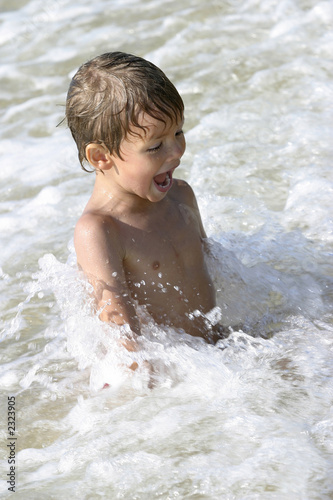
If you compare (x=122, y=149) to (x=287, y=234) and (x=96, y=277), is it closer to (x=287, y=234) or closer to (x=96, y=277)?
(x=96, y=277)

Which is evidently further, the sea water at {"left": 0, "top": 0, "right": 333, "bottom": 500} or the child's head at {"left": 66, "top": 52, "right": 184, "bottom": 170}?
the child's head at {"left": 66, "top": 52, "right": 184, "bottom": 170}

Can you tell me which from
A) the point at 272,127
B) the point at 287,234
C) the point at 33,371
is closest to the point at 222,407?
the point at 33,371

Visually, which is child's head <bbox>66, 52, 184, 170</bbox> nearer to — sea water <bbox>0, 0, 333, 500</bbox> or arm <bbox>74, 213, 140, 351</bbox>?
arm <bbox>74, 213, 140, 351</bbox>

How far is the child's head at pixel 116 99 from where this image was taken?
8.71 ft

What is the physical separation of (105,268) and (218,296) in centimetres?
76

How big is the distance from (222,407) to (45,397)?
76 cm

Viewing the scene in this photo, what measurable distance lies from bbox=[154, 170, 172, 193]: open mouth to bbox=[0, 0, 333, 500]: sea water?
488 mm

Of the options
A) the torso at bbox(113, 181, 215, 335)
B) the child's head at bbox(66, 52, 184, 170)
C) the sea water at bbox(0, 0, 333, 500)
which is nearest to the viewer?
the sea water at bbox(0, 0, 333, 500)

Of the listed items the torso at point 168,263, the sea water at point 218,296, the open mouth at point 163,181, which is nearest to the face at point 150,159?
the open mouth at point 163,181

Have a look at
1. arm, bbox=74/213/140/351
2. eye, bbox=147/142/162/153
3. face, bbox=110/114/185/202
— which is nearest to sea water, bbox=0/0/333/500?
arm, bbox=74/213/140/351

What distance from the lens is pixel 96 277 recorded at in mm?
2754

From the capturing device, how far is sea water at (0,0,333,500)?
2.34 meters

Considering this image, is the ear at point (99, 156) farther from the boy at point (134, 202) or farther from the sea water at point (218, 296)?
the sea water at point (218, 296)

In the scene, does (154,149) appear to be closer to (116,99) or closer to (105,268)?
(116,99)
